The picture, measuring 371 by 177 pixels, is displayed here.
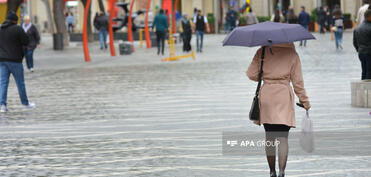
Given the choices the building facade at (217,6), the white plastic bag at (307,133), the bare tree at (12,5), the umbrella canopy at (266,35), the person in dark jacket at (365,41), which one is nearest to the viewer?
the umbrella canopy at (266,35)

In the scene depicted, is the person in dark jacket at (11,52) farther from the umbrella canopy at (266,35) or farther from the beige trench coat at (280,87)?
the beige trench coat at (280,87)

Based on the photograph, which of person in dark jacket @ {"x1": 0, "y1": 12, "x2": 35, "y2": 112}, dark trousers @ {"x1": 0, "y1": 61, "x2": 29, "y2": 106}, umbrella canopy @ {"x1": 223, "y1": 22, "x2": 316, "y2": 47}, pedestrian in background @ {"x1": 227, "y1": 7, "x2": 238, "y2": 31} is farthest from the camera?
pedestrian in background @ {"x1": 227, "y1": 7, "x2": 238, "y2": 31}

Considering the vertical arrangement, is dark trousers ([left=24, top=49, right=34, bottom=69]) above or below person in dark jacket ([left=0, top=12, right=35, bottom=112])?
below

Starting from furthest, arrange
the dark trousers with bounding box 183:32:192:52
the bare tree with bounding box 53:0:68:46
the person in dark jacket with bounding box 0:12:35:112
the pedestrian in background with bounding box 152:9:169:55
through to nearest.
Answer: the bare tree with bounding box 53:0:68:46 < the dark trousers with bounding box 183:32:192:52 < the pedestrian in background with bounding box 152:9:169:55 < the person in dark jacket with bounding box 0:12:35:112

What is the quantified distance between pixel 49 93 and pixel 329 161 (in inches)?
388

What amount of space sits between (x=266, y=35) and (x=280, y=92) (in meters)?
0.50

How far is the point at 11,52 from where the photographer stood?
14156 mm

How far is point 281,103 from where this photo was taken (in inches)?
278

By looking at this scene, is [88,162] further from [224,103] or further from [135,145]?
[224,103]

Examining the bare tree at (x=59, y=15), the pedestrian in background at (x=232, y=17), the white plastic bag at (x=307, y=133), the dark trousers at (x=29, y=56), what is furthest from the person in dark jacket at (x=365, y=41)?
the pedestrian in background at (x=232, y=17)

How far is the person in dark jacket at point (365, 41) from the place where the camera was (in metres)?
12.7

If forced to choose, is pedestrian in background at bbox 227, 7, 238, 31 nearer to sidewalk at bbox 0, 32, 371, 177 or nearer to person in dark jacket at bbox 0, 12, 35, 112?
sidewalk at bbox 0, 32, 371, 177

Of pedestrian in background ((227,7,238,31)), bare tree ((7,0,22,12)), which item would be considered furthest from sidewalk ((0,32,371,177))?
pedestrian in background ((227,7,238,31))

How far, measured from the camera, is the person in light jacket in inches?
277
